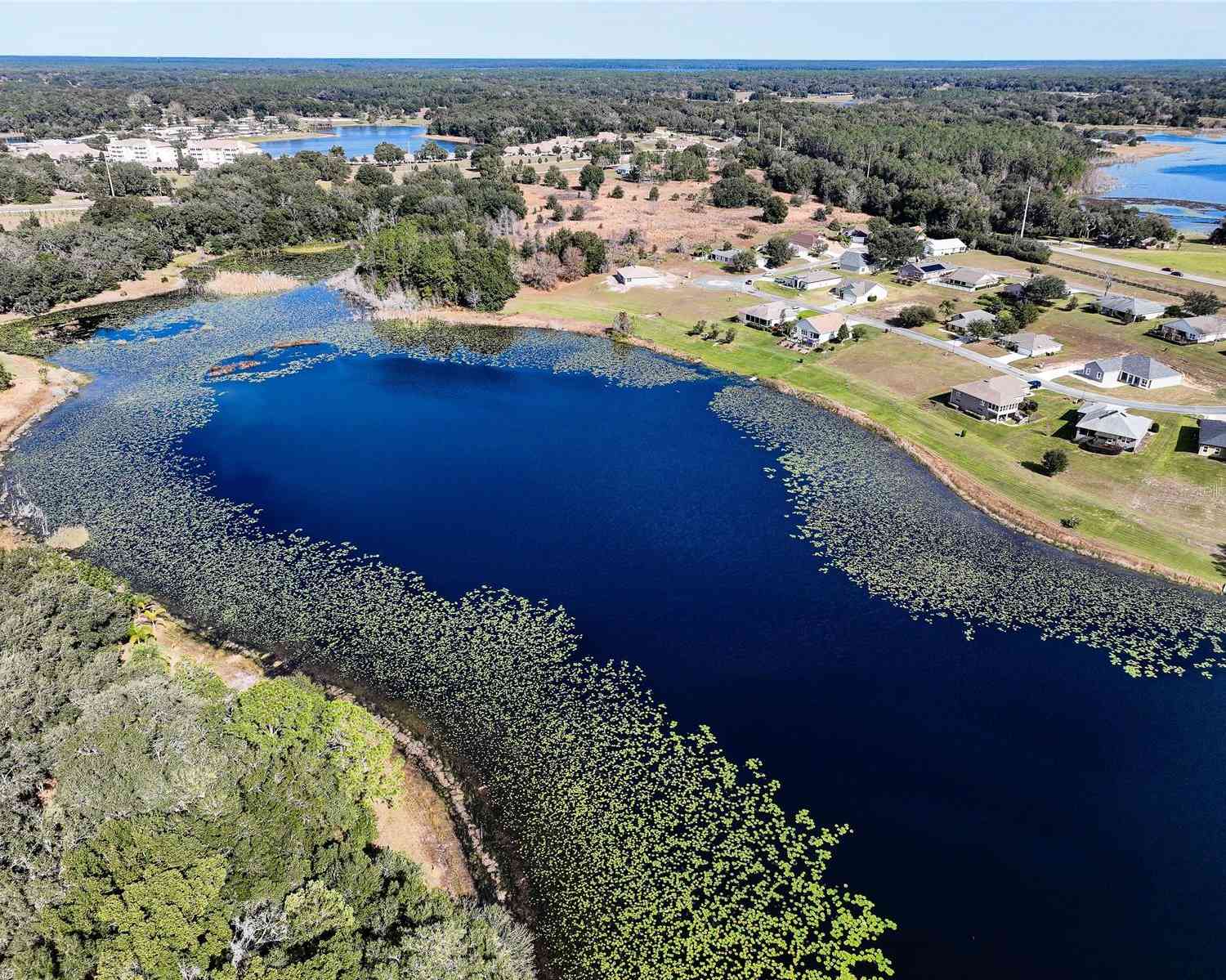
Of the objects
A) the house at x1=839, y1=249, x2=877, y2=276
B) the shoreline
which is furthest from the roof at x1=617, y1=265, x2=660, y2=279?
the house at x1=839, y1=249, x2=877, y2=276

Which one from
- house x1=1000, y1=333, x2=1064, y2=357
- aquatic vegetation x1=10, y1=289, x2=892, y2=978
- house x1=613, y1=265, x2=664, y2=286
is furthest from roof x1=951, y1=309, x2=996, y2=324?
aquatic vegetation x1=10, y1=289, x2=892, y2=978

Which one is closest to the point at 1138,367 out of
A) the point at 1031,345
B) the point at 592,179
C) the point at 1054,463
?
the point at 1031,345

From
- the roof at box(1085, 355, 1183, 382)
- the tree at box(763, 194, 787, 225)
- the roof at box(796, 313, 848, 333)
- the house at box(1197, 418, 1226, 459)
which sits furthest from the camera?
the tree at box(763, 194, 787, 225)

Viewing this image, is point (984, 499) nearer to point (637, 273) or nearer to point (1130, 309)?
point (1130, 309)

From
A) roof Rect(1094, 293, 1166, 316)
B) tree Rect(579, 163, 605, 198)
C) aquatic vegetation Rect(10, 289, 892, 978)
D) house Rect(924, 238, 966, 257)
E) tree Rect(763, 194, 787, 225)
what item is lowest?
aquatic vegetation Rect(10, 289, 892, 978)

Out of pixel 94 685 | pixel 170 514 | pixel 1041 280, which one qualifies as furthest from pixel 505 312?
pixel 94 685

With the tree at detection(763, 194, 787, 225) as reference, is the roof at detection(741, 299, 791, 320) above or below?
below

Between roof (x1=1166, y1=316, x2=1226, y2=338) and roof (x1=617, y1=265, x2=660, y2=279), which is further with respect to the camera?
roof (x1=617, y1=265, x2=660, y2=279)

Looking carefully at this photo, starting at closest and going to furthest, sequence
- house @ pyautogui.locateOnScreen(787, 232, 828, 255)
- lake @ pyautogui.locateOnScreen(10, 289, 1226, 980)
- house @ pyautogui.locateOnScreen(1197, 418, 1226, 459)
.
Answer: lake @ pyautogui.locateOnScreen(10, 289, 1226, 980) < house @ pyautogui.locateOnScreen(1197, 418, 1226, 459) < house @ pyautogui.locateOnScreen(787, 232, 828, 255)

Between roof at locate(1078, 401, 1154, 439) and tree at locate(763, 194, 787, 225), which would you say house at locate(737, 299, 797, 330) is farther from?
tree at locate(763, 194, 787, 225)
